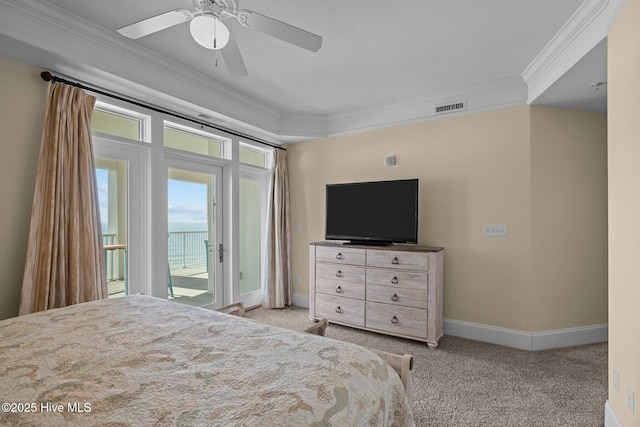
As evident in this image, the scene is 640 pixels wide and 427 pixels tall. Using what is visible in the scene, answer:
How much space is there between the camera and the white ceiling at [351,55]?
7.00 ft

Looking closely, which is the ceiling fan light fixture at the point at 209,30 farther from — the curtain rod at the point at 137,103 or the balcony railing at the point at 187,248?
the balcony railing at the point at 187,248

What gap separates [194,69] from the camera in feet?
10.00

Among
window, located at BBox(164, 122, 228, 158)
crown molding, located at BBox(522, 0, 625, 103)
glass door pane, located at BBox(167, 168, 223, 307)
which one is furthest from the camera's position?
glass door pane, located at BBox(167, 168, 223, 307)

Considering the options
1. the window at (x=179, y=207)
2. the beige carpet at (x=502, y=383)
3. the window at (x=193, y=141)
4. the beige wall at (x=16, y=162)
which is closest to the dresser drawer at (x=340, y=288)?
the beige carpet at (x=502, y=383)

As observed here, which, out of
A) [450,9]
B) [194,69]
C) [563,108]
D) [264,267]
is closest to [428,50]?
[450,9]

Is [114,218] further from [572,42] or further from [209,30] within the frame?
[572,42]

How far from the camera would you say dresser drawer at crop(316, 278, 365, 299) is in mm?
3599

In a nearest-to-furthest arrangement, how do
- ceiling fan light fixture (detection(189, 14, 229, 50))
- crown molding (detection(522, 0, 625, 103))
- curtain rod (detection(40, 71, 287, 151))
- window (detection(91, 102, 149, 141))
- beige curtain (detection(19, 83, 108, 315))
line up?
ceiling fan light fixture (detection(189, 14, 229, 50)), crown molding (detection(522, 0, 625, 103)), beige curtain (detection(19, 83, 108, 315)), curtain rod (detection(40, 71, 287, 151)), window (detection(91, 102, 149, 141))

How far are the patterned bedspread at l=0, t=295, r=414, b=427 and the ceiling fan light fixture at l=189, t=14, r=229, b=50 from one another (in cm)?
148

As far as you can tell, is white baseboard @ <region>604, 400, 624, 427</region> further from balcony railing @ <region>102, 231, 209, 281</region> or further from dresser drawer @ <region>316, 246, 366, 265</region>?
balcony railing @ <region>102, 231, 209, 281</region>

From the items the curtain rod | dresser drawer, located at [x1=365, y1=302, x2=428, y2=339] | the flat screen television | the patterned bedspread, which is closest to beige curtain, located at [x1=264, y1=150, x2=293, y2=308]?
the curtain rod

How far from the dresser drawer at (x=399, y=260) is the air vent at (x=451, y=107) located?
65.2 inches

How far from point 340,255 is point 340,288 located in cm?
39

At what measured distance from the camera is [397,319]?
334 centimetres
